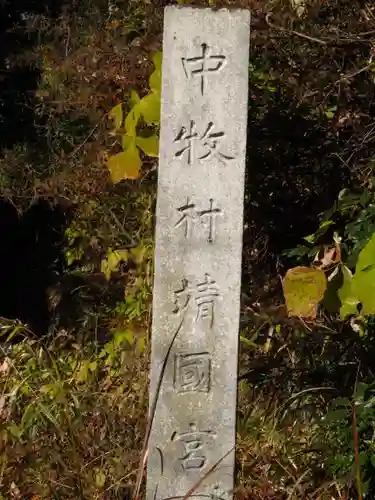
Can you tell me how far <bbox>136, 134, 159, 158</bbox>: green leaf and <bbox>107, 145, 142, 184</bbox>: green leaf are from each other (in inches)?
1.1

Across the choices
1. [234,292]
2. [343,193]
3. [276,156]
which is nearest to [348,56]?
[276,156]

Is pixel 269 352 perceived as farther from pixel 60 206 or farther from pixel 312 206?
pixel 60 206

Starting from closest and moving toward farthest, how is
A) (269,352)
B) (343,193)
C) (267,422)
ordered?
(343,193) → (267,422) → (269,352)

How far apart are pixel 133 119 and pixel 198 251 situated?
2.72 ft

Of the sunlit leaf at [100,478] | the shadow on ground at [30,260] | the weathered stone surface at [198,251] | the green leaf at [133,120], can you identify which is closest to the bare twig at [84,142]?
the shadow on ground at [30,260]

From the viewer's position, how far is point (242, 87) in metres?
2.23

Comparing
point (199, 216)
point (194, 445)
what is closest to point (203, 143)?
point (199, 216)

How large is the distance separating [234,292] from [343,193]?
66 cm

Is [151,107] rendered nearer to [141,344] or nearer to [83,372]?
[141,344]

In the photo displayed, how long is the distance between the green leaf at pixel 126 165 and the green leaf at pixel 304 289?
72 centimetres

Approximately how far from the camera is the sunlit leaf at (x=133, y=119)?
9.45 feet

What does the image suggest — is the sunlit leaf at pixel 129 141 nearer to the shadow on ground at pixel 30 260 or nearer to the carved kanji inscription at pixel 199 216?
the carved kanji inscription at pixel 199 216

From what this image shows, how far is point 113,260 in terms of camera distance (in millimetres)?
3625

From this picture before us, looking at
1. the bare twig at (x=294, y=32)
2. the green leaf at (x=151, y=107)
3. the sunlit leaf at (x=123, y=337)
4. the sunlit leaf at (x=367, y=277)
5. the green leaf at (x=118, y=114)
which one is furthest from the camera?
the sunlit leaf at (x=123, y=337)
